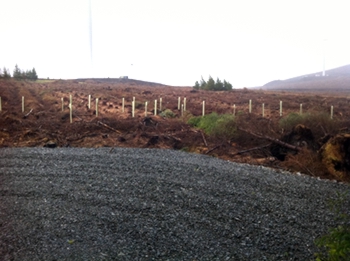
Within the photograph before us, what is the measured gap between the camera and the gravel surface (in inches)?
214

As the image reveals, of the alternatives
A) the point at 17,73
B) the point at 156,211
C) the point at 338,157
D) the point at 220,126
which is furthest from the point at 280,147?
the point at 17,73

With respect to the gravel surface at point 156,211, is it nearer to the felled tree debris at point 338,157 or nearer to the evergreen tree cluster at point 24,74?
the felled tree debris at point 338,157

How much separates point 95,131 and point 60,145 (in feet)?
7.55

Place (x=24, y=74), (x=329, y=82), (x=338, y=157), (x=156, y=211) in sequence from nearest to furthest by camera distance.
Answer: (x=156, y=211)
(x=338, y=157)
(x=24, y=74)
(x=329, y=82)

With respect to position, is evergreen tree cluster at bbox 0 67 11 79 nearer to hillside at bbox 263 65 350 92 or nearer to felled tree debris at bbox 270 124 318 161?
felled tree debris at bbox 270 124 318 161

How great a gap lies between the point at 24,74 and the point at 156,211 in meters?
38.9

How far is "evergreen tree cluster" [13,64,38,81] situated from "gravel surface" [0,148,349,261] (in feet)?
91.1

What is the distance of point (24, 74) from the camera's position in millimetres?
42750

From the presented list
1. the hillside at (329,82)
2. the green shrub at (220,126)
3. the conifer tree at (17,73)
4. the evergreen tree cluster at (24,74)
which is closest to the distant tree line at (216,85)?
the hillside at (329,82)

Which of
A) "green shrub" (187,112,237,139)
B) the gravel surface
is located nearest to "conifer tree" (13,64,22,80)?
"green shrub" (187,112,237,139)

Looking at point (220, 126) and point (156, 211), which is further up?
point (220, 126)

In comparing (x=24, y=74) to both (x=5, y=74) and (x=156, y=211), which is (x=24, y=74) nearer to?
(x=5, y=74)

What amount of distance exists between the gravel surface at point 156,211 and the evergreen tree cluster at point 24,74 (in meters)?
27.8

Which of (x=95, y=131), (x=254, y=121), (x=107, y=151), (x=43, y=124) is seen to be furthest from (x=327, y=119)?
(x=43, y=124)
